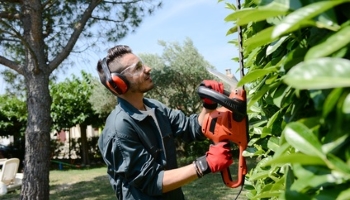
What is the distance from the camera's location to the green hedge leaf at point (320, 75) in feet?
1.70

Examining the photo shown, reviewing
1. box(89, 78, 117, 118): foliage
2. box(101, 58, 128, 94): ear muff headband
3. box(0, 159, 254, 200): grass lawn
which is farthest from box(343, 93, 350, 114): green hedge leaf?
box(89, 78, 117, 118): foliage

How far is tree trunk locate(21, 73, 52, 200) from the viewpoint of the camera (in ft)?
22.1

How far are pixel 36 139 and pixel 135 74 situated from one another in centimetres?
510

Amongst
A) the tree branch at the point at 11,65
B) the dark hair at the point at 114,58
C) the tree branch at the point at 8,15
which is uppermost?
the tree branch at the point at 8,15

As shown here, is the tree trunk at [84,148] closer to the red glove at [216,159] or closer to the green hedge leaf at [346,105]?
the red glove at [216,159]

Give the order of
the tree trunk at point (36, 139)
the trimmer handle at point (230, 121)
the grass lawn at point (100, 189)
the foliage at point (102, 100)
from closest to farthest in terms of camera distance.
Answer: the trimmer handle at point (230, 121) → the tree trunk at point (36, 139) → the grass lawn at point (100, 189) → the foliage at point (102, 100)

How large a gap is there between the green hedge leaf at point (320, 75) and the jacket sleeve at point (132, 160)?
1348 millimetres

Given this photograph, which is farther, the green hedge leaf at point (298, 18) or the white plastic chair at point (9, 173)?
the white plastic chair at point (9, 173)

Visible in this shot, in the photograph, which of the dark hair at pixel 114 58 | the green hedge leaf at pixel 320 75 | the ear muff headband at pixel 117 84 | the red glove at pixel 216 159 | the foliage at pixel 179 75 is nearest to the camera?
the green hedge leaf at pixel 320 75

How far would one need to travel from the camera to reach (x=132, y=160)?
1.82m

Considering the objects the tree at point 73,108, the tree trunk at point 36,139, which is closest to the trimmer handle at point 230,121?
the tree trunk at point 36,139

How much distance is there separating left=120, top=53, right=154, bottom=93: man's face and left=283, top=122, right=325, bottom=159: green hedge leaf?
154 cm

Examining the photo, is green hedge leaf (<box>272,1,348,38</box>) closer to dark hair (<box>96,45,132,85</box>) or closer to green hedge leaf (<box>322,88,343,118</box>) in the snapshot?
green hedge leaf (<box>322,88,343,118</box>)

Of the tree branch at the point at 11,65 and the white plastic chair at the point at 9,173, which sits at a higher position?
the tree branch at the point at 11,65
